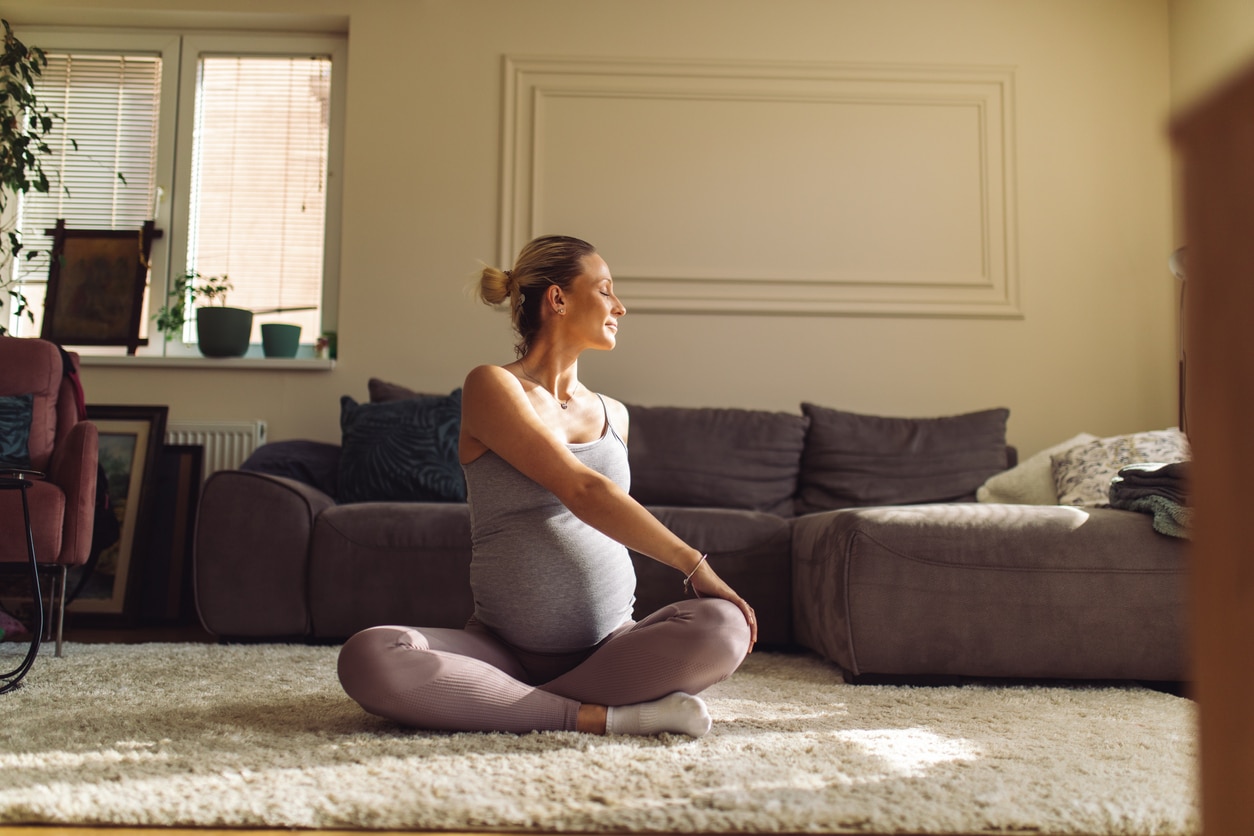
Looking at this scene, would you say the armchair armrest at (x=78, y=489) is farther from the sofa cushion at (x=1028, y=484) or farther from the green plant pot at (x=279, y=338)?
the sofa cushion at (x=1028, y=484)

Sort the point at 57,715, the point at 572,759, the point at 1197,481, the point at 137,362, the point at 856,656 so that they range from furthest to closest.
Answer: the point at 137,362
the point at 856,656
the point at 57,715
the point at 572,759
the point at 1197,481

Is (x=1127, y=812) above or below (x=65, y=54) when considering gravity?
below

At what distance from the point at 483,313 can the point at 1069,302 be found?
94.9 inches

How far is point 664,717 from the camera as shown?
1663mm

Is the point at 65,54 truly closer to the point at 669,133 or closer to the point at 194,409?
the point at 194,409

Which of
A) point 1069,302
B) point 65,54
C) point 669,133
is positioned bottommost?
point 1069,302

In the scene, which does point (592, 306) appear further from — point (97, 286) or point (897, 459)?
point (97, 286)

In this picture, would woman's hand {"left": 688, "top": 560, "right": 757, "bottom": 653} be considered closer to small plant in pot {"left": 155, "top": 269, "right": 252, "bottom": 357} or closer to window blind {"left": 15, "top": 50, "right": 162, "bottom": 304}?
small plant in pot {"left": 155, "top": 269, "right": 252, "bottom": 357}

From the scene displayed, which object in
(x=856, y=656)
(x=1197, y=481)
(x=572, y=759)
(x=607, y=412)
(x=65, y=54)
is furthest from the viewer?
(x=65, y=54)

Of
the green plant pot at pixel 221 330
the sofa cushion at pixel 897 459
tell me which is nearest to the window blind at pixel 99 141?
the green plant pot at pixel 221 330

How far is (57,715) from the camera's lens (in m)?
1.85

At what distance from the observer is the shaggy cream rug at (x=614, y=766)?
3.98 ft

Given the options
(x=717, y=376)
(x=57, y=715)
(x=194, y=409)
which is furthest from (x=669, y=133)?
(x=57, y=715)

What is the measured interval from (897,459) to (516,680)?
7.41ft
